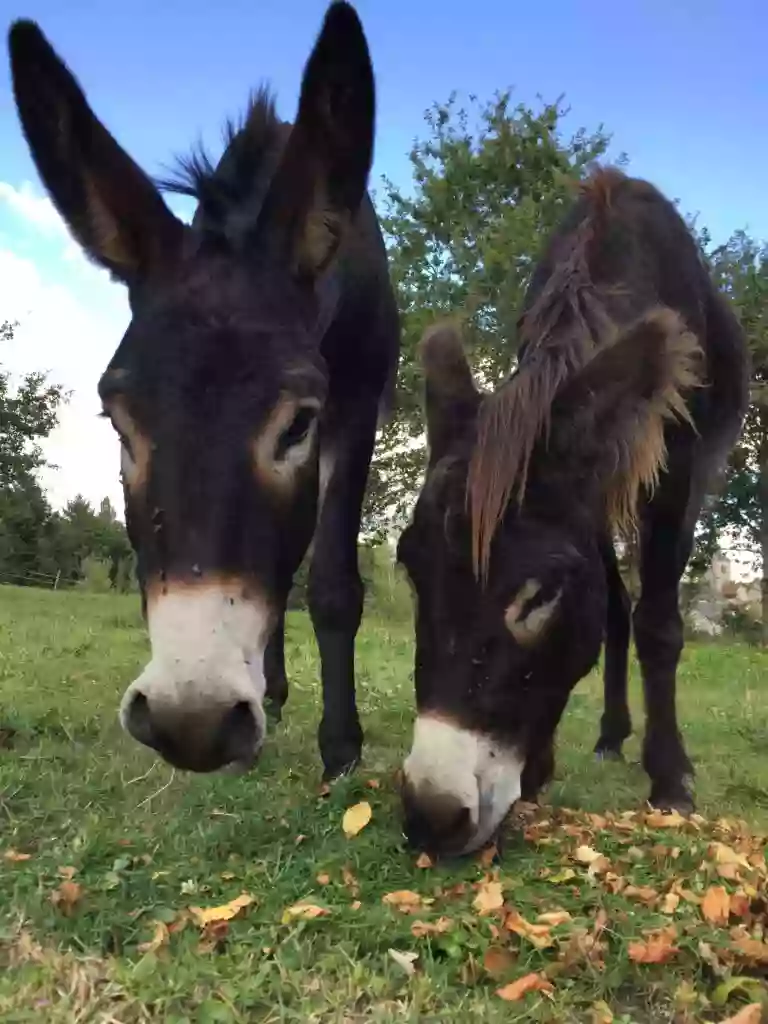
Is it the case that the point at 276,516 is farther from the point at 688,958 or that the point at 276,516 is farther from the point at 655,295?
the point at 655,295

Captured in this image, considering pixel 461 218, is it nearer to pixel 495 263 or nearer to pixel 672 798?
pixel 495 263

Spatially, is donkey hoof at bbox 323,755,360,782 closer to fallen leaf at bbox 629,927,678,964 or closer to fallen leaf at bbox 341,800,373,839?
fallen leaf at bbox 341,800,373,839

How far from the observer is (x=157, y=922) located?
2.18m

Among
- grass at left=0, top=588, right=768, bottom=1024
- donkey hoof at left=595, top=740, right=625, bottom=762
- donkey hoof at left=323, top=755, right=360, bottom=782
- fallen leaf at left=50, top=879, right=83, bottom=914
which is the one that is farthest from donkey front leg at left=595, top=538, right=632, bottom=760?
fallen leaf at left=50, top=879, right=83, bottom=914

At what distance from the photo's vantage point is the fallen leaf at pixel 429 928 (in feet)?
6.97

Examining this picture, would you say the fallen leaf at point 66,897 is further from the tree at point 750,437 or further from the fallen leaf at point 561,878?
the tree at point 750,437

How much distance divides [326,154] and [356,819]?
2060mm

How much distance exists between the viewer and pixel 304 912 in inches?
86.4

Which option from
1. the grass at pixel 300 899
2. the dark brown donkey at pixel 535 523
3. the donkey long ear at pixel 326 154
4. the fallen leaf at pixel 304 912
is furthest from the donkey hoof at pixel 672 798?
the donkey long ear at pixel 326 154

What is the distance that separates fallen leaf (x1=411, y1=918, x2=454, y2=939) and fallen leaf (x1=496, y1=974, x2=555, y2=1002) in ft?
0.73

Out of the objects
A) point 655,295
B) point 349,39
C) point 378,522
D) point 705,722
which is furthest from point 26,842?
point 378,522

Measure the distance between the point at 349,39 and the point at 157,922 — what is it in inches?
96.9

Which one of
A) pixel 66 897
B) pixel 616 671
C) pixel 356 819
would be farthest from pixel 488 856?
pixel 616 671

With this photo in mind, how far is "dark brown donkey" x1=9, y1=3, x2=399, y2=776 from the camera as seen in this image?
224 cm
